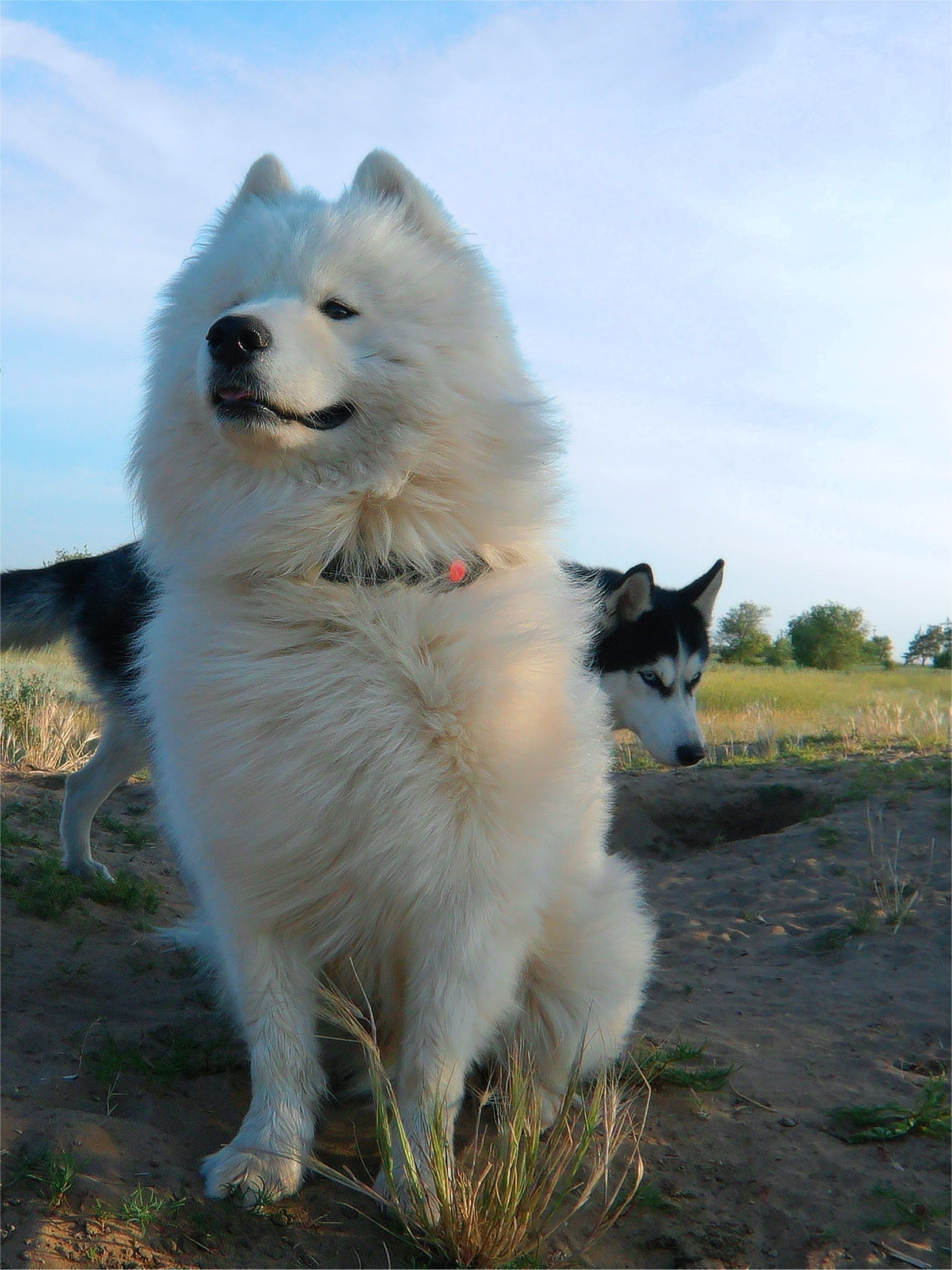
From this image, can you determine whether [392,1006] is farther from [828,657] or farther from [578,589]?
[828,657]

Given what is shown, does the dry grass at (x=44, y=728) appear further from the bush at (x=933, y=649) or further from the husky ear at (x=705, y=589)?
the bush at (x=933, y=649)

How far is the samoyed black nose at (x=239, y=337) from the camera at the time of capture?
206cm

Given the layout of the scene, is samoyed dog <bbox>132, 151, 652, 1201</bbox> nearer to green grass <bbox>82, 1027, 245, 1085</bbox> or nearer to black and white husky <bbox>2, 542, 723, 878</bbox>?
green grass <bbox>82, 1027, 245, 1085</bbox>

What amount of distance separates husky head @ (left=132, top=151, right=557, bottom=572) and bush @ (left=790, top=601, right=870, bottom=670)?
113 ft

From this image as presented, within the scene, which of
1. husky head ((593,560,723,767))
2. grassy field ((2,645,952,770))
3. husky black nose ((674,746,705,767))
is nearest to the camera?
husky black nose ((674,746,705,767))

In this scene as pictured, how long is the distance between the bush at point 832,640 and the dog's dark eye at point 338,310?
1367 inches

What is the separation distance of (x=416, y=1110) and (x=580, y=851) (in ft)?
2.60

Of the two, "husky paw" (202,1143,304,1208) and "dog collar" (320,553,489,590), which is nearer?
"husky paw" (202,1143,304,1208)

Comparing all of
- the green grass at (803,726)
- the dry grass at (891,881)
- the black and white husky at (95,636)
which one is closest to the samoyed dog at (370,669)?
the black and white husky at (95,636)

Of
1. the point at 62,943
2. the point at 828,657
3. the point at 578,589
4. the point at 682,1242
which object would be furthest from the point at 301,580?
the point at 828,657

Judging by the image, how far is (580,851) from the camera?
2555 millimetres

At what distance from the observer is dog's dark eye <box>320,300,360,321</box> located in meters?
2.31

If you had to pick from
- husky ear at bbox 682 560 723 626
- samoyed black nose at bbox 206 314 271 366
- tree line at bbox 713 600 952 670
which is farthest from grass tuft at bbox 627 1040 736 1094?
tree line at bbox 713 600 952 670

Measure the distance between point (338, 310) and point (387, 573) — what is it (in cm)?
68
